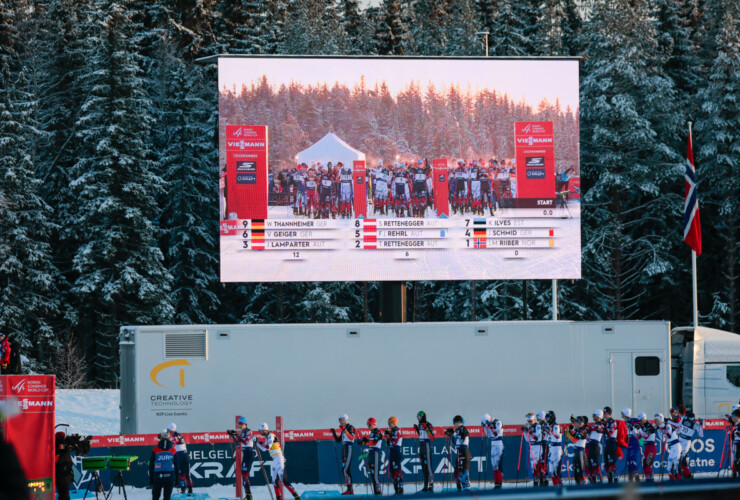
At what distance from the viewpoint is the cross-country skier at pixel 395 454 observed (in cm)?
1719

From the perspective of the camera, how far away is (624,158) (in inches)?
1510

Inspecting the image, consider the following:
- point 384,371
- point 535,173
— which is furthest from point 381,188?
point 384,371

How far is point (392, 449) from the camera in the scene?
17.2 meters

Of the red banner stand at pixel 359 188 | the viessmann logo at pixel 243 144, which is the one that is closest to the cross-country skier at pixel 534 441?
the red banner stand at pixel 359 188

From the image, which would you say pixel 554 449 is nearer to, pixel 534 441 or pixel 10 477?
pixel 534 441

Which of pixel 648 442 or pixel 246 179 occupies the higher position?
pixel 246 179

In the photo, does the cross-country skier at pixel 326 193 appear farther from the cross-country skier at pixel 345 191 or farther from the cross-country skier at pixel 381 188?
the cross-country skier at pixel 381 188

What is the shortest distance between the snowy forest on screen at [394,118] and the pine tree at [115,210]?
17339 millimetres

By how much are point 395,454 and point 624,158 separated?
24.0 meters

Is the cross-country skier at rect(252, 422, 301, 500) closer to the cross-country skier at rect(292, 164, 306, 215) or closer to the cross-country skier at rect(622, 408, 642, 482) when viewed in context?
the cross-country skier at rect(292, 164, 306, 215)

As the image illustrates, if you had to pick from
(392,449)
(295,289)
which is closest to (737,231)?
(295,289)

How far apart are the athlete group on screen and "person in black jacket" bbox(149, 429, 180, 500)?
21.1ft

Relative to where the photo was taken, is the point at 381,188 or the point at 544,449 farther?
the point at 381,188

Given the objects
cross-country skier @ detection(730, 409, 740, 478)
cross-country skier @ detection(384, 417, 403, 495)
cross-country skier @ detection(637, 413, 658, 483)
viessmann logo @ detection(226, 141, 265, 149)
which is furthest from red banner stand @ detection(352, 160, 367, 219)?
cross-country skier @ detection(730, 409, 740, 478)
